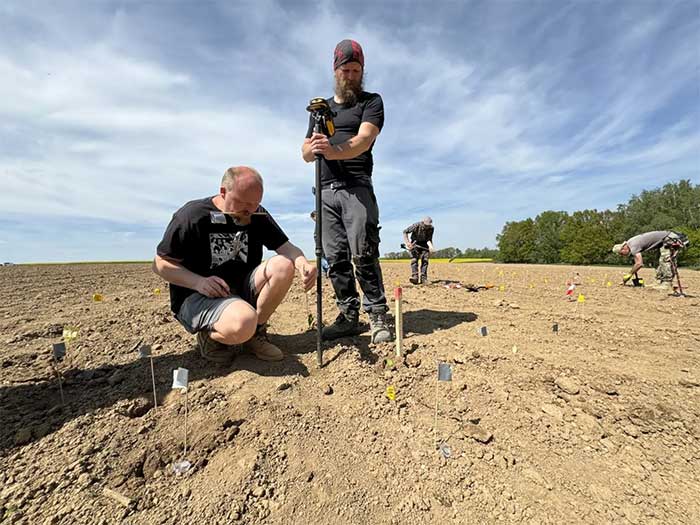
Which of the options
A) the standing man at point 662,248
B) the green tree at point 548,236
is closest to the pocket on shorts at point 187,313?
the standing man at point 662,248

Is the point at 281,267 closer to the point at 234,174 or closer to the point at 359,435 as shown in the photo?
the point at 234,174

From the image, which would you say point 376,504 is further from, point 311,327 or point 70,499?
point 311,327

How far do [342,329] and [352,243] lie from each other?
2.75ft

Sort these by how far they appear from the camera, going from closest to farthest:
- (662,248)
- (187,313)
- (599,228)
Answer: (187,313), (662,248), (599,228)

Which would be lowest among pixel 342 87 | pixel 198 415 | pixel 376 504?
pixel 376 504

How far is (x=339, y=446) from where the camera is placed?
1.83 m

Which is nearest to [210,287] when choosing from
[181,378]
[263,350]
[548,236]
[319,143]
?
[263,350]

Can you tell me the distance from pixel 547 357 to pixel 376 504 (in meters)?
2.08

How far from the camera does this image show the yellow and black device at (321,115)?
2.68 metres

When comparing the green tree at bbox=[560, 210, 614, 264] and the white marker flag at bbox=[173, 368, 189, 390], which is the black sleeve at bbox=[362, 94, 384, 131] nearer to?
the white marker flag at bbox=[173, 368, 189, 390]

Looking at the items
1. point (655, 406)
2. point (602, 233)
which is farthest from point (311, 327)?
point (602, 233)

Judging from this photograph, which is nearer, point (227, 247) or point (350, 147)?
point (227, 247)

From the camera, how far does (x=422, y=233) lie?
32.0ft

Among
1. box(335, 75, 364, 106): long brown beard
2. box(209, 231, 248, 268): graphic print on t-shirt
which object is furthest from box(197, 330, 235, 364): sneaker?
box(335, 75, 364, 106): long brown beard
